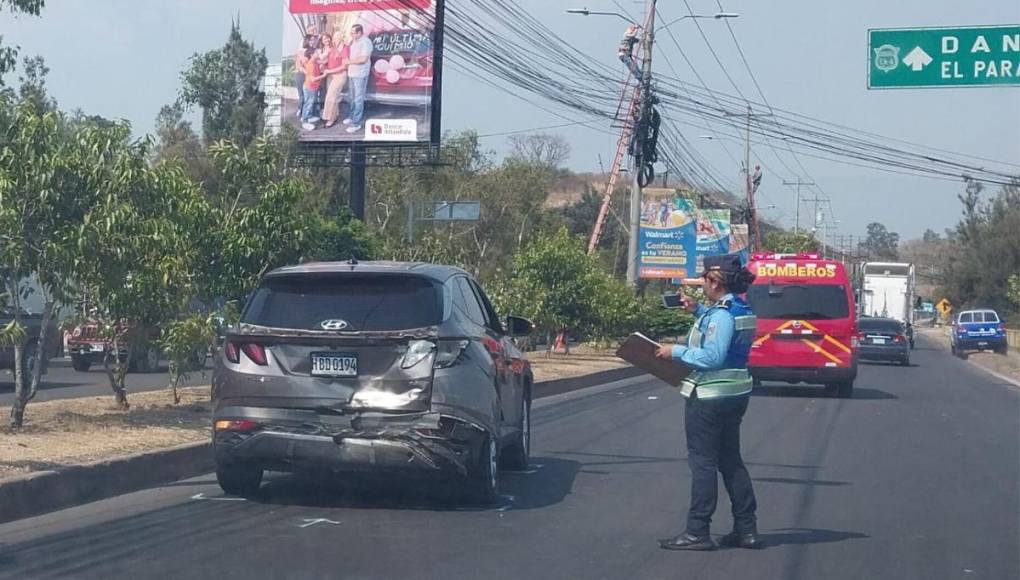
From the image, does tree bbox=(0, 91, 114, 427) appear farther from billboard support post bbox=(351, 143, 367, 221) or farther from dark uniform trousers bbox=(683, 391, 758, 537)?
billboard support post bbox=(351, 143, 367, 221)

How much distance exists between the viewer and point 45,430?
12492 millimetres

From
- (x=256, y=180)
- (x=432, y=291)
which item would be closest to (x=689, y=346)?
(x=432, y=291)

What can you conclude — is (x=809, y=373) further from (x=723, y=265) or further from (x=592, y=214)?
(x=592, y=214)

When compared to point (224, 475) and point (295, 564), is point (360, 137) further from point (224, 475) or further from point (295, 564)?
point (295, 564)

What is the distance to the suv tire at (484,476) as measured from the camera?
9.70 m


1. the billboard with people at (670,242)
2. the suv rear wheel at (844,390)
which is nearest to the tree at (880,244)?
the billboard with people at (670,242)

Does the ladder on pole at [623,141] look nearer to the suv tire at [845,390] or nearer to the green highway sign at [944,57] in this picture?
the suv tire at [845,390]

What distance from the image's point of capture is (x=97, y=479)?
33.4 ft

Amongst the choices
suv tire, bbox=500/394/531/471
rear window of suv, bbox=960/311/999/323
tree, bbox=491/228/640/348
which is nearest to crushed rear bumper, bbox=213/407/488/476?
suv tire, bbox=500/394/531/471

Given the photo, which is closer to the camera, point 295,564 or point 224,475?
point 295,564

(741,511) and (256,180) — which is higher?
(256,180)

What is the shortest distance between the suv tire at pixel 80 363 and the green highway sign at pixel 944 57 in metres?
16.7

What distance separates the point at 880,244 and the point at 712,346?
173m

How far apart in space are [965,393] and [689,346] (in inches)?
798
